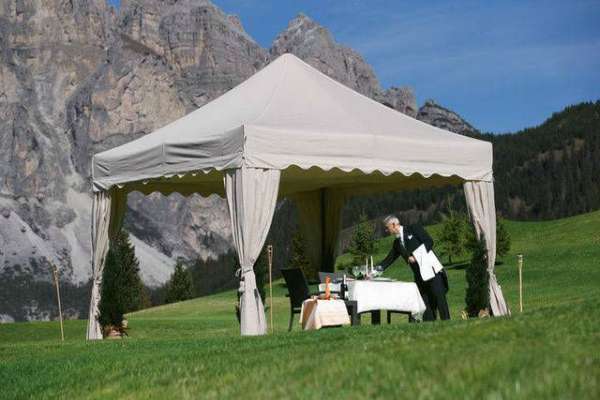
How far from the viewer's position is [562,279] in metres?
27.7

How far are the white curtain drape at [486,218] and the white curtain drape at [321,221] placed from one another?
4.09 metres

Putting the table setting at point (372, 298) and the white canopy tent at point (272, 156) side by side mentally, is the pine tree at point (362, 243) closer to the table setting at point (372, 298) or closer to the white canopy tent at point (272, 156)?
the white canopy tent at point (272, 156)

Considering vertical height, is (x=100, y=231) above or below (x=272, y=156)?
below

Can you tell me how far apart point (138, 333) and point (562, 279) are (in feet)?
50.4

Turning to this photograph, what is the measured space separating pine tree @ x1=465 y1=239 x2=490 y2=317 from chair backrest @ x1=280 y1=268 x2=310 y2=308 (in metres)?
2.16

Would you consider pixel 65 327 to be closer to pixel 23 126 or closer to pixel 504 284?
pixel 504 284

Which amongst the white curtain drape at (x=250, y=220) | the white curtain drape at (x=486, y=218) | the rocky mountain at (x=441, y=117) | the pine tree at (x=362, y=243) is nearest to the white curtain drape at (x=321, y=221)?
the white curtain drape at (x=486, y=218)

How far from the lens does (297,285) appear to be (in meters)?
11.6

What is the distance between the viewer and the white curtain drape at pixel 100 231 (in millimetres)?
12117

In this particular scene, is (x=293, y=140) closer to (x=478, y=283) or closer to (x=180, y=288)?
(x=478, y=283)

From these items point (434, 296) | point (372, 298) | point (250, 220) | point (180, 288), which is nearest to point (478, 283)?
point (434, 296)

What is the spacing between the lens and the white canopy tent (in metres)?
10.0

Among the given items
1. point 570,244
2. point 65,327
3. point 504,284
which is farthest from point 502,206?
point 65,327

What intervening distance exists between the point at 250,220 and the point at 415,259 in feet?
6.37
